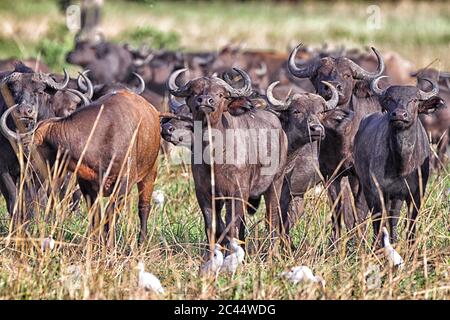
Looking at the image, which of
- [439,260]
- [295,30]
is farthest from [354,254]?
[295,30]

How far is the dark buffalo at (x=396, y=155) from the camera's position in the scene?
10547mm

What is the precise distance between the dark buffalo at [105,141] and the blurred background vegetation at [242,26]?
1460cm

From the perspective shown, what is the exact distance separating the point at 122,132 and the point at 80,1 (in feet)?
85.9

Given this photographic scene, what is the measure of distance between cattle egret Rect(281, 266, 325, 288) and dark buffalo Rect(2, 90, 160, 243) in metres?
1.99

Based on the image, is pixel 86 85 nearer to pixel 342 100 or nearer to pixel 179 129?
pixel 179 129

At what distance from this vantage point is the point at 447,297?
8.82 metres

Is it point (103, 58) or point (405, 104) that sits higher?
point (103, 58)

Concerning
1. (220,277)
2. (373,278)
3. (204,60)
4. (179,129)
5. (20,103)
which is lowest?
(373,278)

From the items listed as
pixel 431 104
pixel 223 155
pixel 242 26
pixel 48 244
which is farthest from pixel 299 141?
pixel 242 26

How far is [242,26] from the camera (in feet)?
143

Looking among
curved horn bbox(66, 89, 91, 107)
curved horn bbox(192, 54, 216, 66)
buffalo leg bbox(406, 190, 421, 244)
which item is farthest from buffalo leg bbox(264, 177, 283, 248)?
curved horn bbox(192, 54, 216, 66)

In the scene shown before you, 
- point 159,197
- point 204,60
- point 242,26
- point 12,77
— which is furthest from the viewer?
point 242,26

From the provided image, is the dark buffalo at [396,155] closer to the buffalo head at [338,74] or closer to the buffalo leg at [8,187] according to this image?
the buffalo head at [338,74]

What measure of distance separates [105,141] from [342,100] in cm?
265
